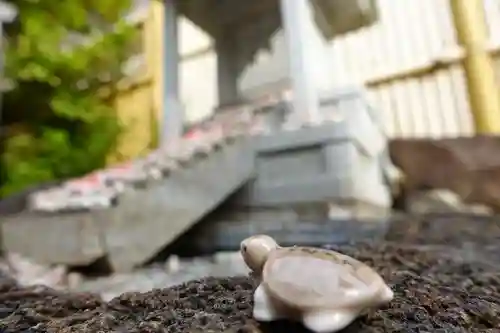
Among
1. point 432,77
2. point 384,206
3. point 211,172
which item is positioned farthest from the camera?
point 432,77

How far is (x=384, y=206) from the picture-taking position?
254 centimetres

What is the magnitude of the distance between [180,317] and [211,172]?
143 cm

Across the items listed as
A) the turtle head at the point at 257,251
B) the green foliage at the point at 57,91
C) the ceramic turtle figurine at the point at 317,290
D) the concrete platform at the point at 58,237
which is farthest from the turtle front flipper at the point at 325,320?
the green foliage at the point at 57,91

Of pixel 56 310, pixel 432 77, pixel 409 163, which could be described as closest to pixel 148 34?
pixel 432 77

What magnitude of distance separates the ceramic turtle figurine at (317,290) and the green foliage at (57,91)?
2.83m

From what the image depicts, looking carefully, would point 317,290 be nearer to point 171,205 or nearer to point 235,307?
point 235,307

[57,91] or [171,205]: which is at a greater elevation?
[57,91]

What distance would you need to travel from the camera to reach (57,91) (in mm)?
3369

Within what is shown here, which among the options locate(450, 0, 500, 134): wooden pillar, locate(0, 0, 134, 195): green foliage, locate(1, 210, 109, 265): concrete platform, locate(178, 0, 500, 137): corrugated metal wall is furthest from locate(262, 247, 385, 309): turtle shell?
locate(0, 0, 134, 195): green foliage

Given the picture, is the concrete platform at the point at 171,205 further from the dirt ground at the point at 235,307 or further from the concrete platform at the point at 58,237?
the dirt ground at the point at 235,307

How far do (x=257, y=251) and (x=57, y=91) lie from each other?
3.09m

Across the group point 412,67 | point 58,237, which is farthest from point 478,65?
point 58,237

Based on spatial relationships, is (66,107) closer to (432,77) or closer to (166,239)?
(166,239)

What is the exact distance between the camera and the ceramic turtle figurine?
50 cm
